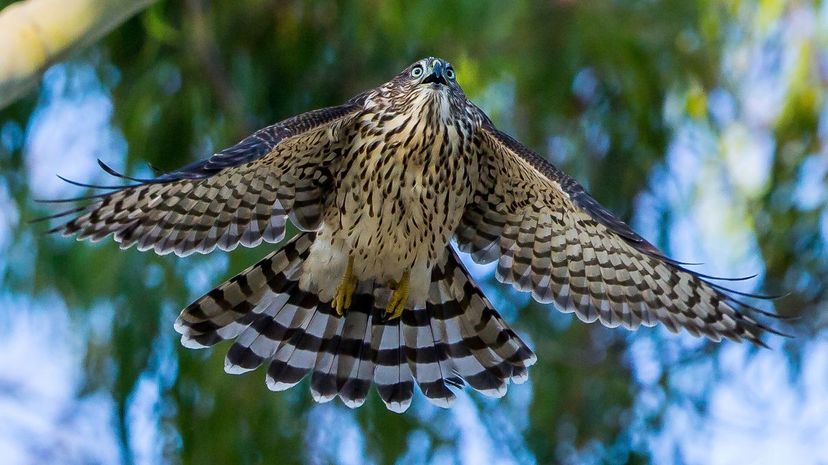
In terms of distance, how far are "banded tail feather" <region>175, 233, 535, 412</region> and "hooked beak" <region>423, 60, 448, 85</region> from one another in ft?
3.27

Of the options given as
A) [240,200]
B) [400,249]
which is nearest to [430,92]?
[400,249]

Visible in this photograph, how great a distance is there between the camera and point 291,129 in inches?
211

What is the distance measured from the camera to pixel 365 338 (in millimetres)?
6230

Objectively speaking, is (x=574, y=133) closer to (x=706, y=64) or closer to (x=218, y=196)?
(x=706, y=64)

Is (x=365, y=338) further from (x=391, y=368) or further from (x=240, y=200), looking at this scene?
(x=240, y=200)

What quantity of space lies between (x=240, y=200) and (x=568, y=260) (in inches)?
63.7

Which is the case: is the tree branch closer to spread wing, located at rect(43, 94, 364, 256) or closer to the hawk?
spread wing, located at rect(43, 94, 364, 256)

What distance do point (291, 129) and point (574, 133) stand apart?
384 cm

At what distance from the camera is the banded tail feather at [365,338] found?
20.1 feet

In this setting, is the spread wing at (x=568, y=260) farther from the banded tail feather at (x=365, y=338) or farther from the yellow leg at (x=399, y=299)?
the yellow leg at (x=399, y=299)

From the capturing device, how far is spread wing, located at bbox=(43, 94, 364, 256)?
5.37 m

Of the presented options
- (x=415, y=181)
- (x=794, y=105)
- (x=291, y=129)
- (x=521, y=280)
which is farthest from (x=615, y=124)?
(x=291, y=129)

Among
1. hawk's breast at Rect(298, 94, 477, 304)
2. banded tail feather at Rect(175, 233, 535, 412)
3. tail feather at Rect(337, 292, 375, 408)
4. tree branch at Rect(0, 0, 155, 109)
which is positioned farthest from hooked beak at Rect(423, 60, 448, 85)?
tree branch at Rect(0, 0, 155, 109)

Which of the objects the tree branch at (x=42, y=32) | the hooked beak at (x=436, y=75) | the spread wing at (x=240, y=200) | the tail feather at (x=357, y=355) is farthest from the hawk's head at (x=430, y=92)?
the tree branch at (x=42, y=32)
